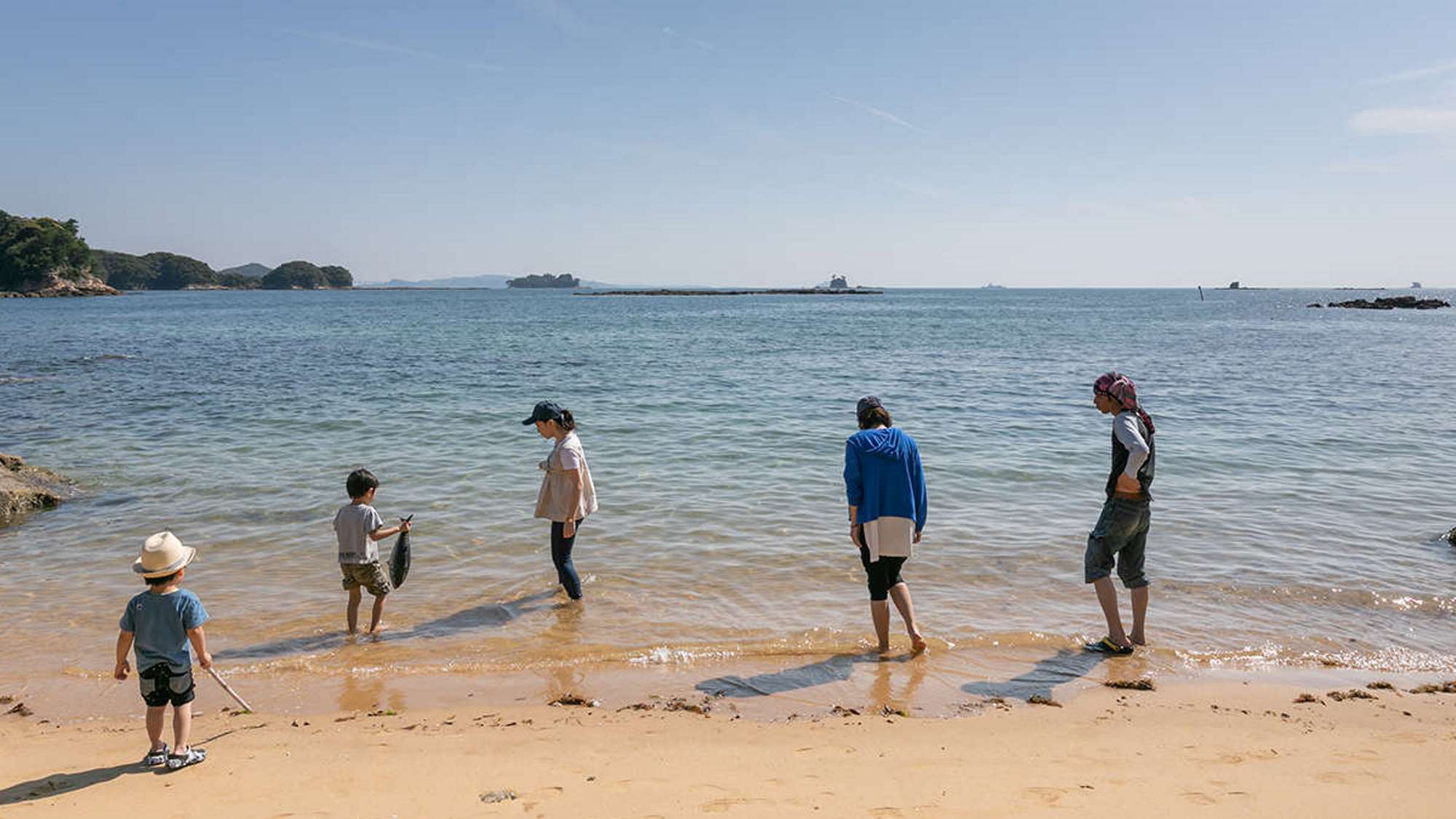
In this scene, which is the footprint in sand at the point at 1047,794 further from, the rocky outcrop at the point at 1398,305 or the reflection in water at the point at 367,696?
the rocky outcrop at the point at 1398,305

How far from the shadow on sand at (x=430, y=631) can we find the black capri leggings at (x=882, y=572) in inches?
117

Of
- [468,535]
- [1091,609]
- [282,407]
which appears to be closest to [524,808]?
[1091,609]

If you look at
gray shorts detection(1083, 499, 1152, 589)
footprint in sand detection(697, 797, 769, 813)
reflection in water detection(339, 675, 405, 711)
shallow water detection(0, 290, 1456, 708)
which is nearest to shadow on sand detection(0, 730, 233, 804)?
reflection in water detection(339, 675, 405, 711)

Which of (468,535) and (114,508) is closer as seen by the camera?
(468,535)

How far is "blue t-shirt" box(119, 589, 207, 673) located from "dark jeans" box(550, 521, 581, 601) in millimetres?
3176

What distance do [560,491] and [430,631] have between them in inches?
60.2

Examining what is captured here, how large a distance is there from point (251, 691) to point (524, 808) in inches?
115

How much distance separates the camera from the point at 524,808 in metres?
4.02

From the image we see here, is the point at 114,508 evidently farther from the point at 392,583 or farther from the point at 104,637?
the point at 392,583

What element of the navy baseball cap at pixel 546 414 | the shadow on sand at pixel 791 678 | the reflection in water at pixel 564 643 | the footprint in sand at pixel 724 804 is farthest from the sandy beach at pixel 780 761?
the navy baseball cap at pixel 546 414

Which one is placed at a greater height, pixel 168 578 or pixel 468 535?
pixel 168 578

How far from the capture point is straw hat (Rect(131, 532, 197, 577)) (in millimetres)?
4523

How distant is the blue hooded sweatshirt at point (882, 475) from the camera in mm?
6129

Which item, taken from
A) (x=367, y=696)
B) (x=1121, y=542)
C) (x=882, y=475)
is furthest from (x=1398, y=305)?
(x=367, y=696)
